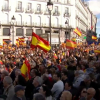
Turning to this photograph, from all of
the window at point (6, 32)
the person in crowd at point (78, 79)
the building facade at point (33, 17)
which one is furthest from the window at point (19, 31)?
the person in crowd at point (78, 79)

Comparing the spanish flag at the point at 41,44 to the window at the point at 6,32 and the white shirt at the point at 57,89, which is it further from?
the window at the point at 6,32

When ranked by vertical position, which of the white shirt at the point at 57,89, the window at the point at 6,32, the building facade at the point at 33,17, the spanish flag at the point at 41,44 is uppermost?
the building facade at the point at 33,17

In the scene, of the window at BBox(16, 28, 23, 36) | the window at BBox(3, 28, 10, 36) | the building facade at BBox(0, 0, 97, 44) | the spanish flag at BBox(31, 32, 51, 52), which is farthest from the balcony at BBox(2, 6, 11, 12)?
the spanish flag at BBox(31, 32, 51, 52)

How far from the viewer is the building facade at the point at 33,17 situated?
157 ft

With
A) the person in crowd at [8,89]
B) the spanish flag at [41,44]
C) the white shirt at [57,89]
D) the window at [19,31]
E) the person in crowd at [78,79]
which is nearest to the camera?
the person in crowd at [8,89]

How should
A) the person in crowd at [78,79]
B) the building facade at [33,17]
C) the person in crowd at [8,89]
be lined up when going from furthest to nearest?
the building facade at [33,17] < the person in crowd at [78,79] < the person in crowd at [8,89]

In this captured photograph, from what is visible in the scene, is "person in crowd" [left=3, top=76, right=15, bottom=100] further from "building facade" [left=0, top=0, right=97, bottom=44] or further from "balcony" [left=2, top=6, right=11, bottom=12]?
"balcony" [left=2, top=6, right=11, bottom=12]

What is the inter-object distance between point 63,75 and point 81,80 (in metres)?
0.59

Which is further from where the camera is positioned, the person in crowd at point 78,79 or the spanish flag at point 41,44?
the spanish flag at point 41,44

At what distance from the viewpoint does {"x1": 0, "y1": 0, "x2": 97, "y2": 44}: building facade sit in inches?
1879

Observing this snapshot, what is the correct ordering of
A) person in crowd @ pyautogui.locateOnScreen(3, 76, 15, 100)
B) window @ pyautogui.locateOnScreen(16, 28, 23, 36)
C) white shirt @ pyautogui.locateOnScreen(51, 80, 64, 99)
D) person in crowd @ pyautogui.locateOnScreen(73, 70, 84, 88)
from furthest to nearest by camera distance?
window @ pyautogui.locateOnScreen(16, 28, 23, 36), person in crowd @ pyautogui.locateOnScreen(73, 70, 84, 88), white shirt @ pyautogui.locateOnScreen(51, 80, 64, 99), person in crowd @ pyautogui.locateOnScreen(3, 76, 15, 100)

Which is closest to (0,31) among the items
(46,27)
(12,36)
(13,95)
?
(12,36)

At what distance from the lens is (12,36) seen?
47.4 m

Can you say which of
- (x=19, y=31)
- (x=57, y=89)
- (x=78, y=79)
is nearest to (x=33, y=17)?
(x=19, y=31)
